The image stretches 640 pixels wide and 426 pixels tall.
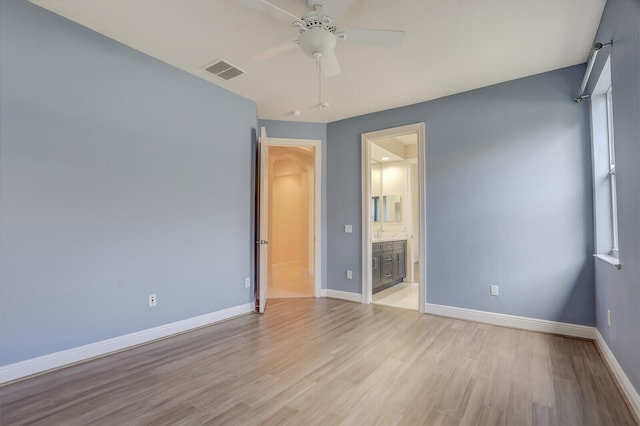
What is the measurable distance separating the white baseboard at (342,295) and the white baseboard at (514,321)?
1.01 meters

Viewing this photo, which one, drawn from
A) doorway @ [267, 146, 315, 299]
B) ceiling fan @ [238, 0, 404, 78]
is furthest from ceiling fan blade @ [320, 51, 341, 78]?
doorway @ [267, 146, 315, 299]

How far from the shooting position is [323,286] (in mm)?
4848

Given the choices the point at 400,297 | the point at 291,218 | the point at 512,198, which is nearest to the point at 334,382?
the point at 512,198

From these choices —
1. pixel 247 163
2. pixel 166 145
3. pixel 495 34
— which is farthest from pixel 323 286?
pixel 495 34

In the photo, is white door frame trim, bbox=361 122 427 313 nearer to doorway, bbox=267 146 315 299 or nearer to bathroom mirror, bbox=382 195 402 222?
bathroom mirror, bbox=382 195 402 222

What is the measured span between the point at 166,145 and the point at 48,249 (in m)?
1.33

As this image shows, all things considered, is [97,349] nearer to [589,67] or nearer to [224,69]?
[224,69]

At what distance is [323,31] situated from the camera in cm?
203

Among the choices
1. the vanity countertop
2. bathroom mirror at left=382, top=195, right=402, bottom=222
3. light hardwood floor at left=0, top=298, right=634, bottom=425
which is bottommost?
light hardwood floor at left=0, top=298, right=634, bottom=425

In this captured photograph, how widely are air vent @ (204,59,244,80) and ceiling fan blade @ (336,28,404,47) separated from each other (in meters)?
1.52

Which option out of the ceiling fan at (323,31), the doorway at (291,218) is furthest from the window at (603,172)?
the doorway at (291,218)

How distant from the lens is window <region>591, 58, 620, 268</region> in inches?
110

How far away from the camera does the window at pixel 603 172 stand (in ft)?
9.20

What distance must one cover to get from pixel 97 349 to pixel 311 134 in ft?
12.1
